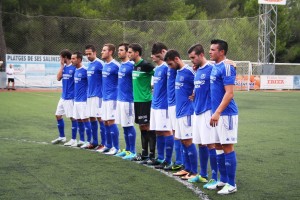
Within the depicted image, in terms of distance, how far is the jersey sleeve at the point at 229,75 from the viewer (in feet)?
20.9

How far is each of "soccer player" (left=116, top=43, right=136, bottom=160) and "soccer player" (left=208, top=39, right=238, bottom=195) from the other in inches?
112

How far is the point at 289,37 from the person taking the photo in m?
58.0

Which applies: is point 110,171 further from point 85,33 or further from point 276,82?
point 276,82

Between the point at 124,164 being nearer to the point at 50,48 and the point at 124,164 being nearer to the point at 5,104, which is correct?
the point at 5,104

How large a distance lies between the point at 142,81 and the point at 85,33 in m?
23.3

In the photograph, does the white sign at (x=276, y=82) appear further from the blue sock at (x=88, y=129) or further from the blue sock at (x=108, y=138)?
the blue sock at (x=108, y=138)

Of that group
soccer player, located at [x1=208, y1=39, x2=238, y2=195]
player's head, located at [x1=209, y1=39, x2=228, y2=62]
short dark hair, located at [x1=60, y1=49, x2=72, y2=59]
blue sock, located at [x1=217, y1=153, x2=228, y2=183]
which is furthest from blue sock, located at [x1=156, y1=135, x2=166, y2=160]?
short dark hair, located at [x1=60, y1=49, x2=72, y2=59]

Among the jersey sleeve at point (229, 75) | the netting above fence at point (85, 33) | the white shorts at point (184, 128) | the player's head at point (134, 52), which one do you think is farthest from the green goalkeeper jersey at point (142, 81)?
the netting above fence at point (85, 33)

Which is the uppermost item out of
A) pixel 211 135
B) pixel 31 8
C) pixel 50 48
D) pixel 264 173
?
pixel 31 8

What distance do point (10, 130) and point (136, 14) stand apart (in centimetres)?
3457

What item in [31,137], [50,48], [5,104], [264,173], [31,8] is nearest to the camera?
[264,173]

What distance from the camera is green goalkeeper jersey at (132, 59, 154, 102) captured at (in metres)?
8.81

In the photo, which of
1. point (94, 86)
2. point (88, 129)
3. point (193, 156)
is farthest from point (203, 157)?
point (88, 129)

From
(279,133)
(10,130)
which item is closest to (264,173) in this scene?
(279,133)
